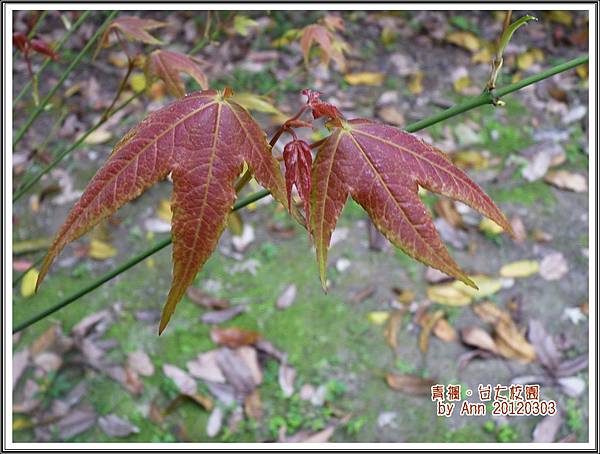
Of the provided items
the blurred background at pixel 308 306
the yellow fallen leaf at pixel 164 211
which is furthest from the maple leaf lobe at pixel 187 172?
the yellow fallen leaf at pixel 164 211

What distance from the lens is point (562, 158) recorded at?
6.77 ft

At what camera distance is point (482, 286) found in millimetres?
1702

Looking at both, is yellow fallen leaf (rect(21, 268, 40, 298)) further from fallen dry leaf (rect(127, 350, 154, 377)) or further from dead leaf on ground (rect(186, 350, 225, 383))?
dead leaf on ground (rect(186, 350, 225, 383))

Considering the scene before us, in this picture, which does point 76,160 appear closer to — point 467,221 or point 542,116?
point 467,221

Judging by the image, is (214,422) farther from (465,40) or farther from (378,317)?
(465,40)

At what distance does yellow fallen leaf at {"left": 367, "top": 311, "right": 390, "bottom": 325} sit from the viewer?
1.63 metres

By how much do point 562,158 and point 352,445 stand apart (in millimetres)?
1282

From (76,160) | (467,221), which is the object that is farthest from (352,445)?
(76,160)

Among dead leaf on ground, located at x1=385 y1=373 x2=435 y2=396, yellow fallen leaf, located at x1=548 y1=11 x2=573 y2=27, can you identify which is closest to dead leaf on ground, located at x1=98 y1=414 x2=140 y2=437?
dead leaf on ground, located at x1=385 y1=373 x2=435 y2=396

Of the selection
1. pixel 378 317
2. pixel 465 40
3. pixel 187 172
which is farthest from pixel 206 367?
pixel 465 40

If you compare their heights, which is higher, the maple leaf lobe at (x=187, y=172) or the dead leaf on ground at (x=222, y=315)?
the dead leaf on ground at (x=222, y=315)

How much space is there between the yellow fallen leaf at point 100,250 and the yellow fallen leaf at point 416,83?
1.27 meters

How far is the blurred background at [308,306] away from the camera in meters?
1.43

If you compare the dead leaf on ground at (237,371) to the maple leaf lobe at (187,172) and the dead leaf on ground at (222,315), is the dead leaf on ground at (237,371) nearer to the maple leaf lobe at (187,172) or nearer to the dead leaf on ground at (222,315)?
the dead leaf on ground at (222,315)
